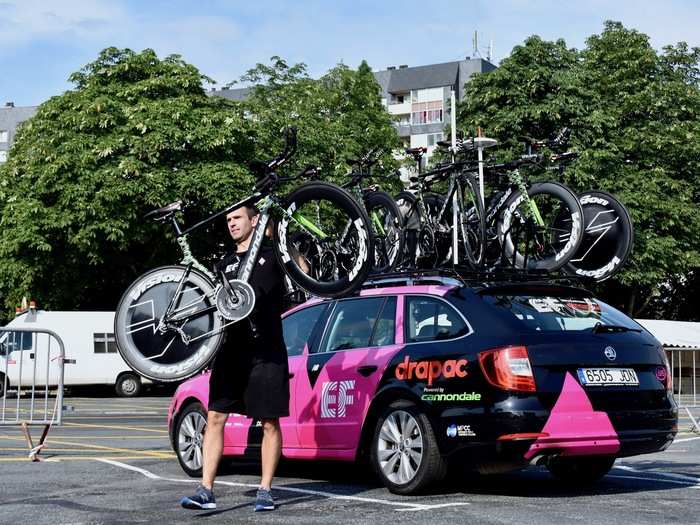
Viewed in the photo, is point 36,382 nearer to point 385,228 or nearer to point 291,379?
point 385,228

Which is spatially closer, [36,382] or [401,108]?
[36,382]

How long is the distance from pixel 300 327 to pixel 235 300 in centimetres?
230

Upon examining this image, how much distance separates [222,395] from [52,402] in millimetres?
6668

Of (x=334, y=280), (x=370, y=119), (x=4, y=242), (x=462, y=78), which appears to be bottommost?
(x=334, y=280)

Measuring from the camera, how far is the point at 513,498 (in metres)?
8.63

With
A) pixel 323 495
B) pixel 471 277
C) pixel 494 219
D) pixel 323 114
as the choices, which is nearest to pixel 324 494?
pixel 323 495

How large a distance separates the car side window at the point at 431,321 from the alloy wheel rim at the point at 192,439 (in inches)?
92.4

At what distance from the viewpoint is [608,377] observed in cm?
866

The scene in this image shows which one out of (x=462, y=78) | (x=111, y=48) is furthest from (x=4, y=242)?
(x=462, y=78)

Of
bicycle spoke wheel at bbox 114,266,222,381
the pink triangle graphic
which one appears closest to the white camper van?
bicycle spoke wheel at bbox 114,266,222,381

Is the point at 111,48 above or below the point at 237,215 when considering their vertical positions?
above

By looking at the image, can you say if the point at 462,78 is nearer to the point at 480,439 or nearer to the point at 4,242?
the point at 4,242

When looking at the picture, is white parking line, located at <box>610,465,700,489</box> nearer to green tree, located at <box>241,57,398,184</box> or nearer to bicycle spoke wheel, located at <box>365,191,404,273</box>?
bicycle spoke wheel, located at <box>365,191,404,273</box>

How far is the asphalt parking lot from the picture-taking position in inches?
305
